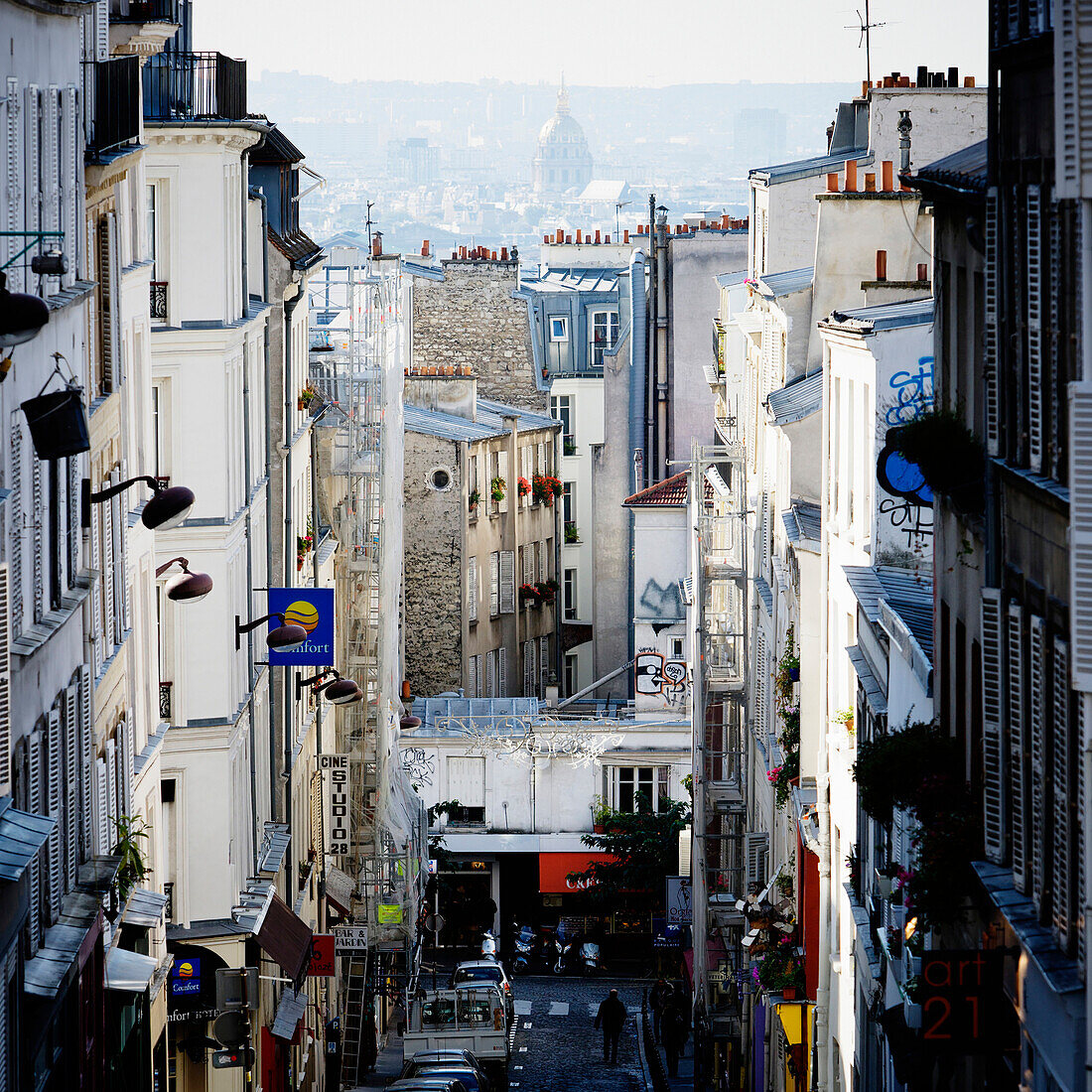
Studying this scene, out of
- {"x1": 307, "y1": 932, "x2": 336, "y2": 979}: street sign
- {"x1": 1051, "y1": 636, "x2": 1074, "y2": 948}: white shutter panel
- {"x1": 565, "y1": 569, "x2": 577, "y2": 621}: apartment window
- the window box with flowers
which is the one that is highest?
the window box with flowers

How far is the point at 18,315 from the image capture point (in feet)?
39.5

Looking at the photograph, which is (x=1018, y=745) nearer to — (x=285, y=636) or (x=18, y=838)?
(x=18, y=838)

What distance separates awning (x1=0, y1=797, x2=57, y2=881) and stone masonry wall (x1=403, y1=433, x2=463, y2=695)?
46.4 meters

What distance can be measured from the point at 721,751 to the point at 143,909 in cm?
2022

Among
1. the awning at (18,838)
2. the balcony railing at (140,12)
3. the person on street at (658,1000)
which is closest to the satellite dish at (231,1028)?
the balcony railing at (140,12)

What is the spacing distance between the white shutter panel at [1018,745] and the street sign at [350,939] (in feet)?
87.1

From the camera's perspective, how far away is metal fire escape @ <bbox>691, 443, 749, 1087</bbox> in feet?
127

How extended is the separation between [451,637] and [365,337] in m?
19.2

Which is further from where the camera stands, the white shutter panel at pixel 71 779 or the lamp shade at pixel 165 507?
the lamp shade at pixel 165 507

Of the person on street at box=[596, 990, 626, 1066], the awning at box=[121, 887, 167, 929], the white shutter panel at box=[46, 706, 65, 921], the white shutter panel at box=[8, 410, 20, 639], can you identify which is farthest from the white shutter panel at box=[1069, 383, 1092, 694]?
the person on street at box=[596, 990, 626, 1066]

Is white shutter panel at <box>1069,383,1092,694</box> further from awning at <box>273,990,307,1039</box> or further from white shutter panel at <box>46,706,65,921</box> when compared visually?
awning at <box>273,990,307,1039</box>

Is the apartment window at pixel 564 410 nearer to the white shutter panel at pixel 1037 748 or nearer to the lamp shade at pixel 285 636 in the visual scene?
the lamp shade at pixel 285 636

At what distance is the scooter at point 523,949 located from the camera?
52.3m

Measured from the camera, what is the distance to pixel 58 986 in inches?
637
